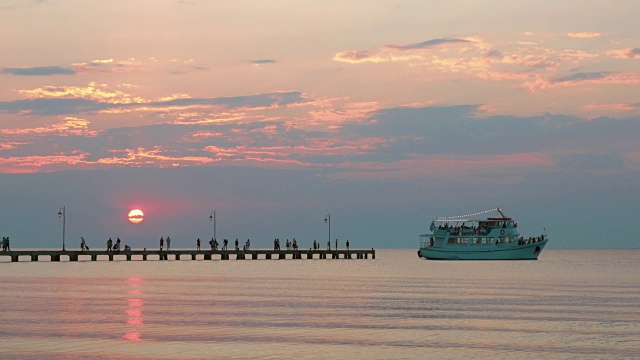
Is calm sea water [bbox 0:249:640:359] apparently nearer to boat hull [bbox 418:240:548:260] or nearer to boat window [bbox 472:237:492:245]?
boat hull [bbox 418:240:548:260]


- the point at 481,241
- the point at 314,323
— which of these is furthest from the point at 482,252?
the point at 314,323

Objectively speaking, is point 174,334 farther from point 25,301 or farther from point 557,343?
point 25,301

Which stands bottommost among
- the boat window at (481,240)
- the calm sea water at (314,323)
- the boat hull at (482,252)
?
the calm sea water at (314,323)

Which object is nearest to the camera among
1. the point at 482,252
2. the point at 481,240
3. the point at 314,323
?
the point at 314,323

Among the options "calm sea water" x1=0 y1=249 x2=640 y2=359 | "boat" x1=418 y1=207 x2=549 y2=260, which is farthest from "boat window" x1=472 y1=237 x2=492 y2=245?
"calm sea water" x1=0 y1=249 x2=640 y2=359

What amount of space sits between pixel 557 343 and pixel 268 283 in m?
45.9

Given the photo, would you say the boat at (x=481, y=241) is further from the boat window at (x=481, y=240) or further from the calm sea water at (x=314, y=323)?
the calm sea water at (x=314, y=323)

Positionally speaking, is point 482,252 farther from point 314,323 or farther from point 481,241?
point 314,323

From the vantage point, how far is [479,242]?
14162 centimetres

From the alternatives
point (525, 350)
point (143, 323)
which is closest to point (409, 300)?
point (143, 323)

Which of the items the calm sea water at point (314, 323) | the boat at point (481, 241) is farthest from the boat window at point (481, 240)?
the calm sea water at point (314, 323)

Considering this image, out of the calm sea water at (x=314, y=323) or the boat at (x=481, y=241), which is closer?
the calm sea water at (x=314, y=323)

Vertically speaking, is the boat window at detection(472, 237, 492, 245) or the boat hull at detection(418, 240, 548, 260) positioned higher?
the boat window at detection(472, 237, 492, 245)

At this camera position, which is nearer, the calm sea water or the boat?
the calm sea water
